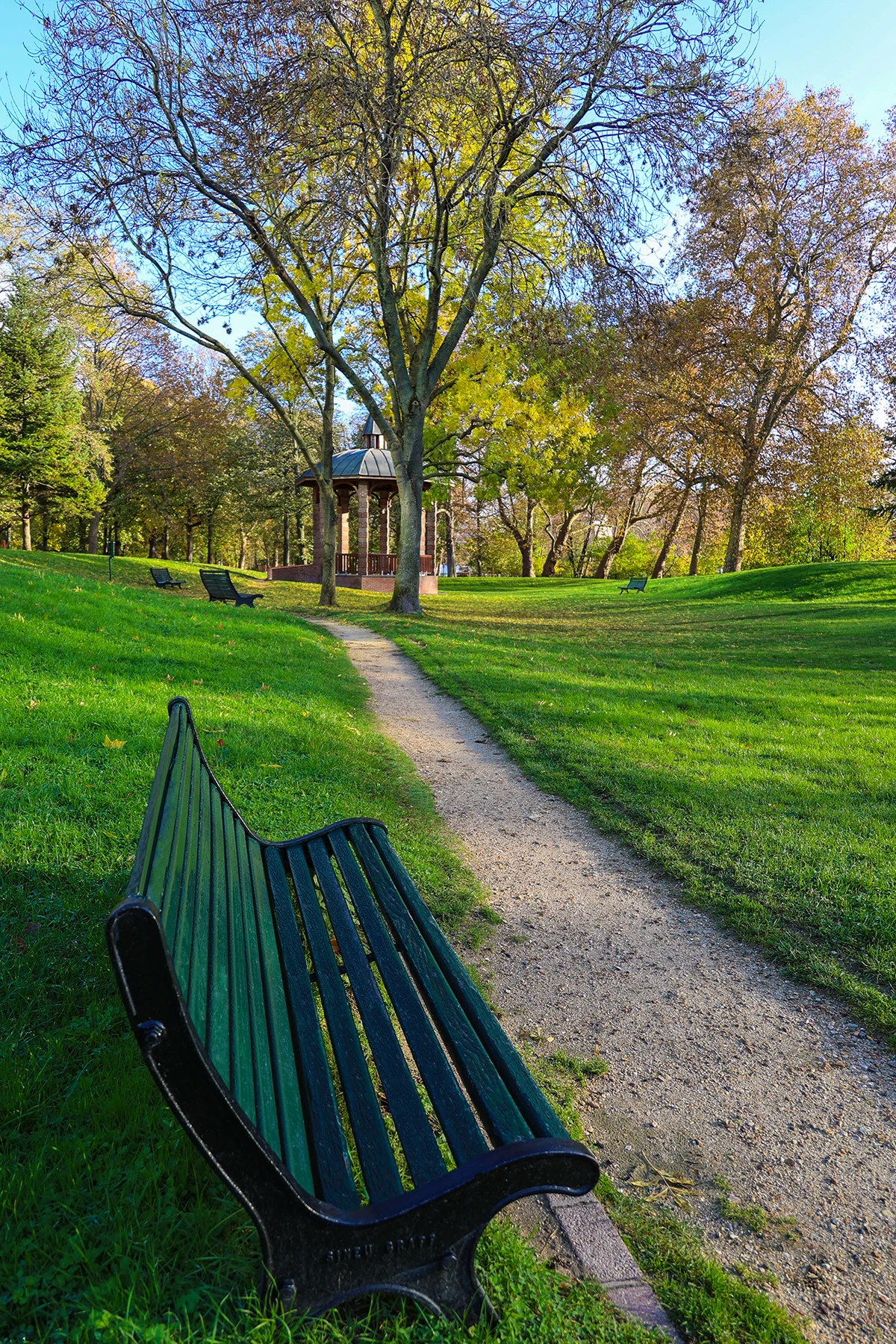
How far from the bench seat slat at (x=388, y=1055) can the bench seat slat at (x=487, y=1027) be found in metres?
0.17

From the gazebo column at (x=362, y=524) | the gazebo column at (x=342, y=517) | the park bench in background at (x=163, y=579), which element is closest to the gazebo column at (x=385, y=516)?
the gazebo column at (x=342, y=517)

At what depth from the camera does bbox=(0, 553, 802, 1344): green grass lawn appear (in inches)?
67.7

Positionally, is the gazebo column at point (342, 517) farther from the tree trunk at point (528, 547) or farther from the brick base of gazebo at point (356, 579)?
the tree trunk at point (528, 547)

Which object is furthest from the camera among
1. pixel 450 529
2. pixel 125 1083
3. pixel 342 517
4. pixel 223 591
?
pixel 450 529

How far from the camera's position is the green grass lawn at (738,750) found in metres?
3.98

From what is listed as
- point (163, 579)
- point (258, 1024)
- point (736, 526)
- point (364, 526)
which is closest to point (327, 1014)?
point (258, 1024)

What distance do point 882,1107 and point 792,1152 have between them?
0.45 metres

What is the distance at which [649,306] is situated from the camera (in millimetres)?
14141

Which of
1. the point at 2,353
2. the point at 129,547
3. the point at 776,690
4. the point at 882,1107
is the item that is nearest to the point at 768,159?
the point at 776,690

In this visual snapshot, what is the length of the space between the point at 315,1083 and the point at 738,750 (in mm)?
5814

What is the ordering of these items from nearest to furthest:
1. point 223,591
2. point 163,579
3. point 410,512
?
point 410,512
point 223,591
point 163,579

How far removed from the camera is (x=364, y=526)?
1198 inches

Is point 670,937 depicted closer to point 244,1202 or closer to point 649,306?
point 244,1202

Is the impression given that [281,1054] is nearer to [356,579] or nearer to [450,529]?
[356,579]
